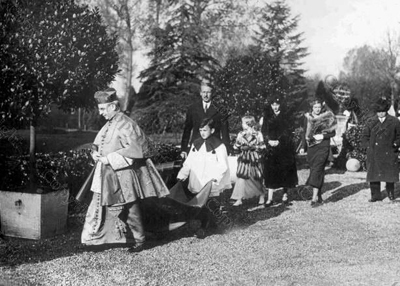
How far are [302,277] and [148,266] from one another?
1.51 meters

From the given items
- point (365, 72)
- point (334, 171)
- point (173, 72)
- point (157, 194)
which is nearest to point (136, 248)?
point (157, 194)

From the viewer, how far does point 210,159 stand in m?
6.60

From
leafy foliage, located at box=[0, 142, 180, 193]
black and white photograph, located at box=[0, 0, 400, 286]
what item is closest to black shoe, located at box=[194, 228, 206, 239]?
Answer: black and white photograph, located at box=[0, 0, 400, 286]

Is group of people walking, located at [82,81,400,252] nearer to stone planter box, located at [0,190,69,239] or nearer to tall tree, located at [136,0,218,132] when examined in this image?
stone planter box, located at [0,190,69,239]

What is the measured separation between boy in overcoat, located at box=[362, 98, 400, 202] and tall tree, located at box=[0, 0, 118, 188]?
5012mm

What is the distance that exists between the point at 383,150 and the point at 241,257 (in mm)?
4720

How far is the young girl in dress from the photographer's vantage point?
852cm

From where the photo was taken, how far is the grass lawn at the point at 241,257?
4.58m

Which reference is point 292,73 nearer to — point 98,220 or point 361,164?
point 361,164

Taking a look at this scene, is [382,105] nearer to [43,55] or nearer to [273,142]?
[273,142]

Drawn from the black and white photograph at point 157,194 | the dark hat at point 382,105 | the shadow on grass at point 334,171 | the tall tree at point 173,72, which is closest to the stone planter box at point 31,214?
the black and white photograph at point 157,194

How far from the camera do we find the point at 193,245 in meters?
5.86

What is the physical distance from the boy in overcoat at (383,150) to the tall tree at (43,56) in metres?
5.01

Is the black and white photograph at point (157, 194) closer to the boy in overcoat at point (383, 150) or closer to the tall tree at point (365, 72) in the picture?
the boy in overcoat at point (383, 150)
